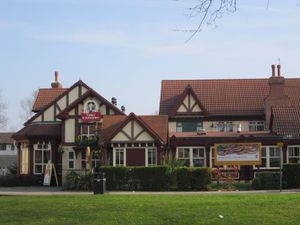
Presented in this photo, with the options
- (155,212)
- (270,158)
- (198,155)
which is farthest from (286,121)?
(155,212)

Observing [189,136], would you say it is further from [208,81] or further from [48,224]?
[48,224]

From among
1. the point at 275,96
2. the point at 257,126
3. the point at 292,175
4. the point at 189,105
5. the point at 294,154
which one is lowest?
the point at 292,175

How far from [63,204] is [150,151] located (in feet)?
59.5

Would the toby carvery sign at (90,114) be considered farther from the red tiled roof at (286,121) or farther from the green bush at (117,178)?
the red tiled roof at (286,121)

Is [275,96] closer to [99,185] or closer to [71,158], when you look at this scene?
[71,158]

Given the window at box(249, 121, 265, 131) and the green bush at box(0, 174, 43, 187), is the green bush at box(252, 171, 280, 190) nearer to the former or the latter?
the window at box(249, 121, 265, 131)

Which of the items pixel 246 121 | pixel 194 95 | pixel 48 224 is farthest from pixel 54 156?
pixel 48 224

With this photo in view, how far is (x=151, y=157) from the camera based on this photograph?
36594 mm

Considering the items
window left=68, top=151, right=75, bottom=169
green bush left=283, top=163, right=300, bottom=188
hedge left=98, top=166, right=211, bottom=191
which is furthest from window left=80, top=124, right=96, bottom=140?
green bush left=283, top=163, right=300, bottom=188

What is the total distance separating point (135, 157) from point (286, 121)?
1106 cm

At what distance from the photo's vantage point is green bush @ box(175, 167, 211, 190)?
103 feet

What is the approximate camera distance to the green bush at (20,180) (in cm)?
4119

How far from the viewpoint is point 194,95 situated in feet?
155

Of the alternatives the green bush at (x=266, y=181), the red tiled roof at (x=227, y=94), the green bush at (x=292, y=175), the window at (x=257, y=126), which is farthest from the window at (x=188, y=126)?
the green bush at (x=292, y=175)
